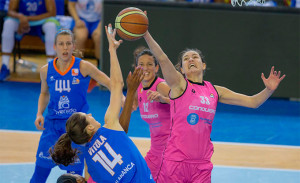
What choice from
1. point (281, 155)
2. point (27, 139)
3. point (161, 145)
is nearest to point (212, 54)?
point (281, 155)

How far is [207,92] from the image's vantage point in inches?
182

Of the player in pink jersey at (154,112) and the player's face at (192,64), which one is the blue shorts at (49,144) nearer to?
the player in pink jersey at (154,112)

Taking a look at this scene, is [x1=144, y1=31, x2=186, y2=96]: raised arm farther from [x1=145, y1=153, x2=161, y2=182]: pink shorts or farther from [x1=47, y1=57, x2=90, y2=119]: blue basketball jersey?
[x1=47, y1=57, x2=90, y2=119]: blue basketball jersey

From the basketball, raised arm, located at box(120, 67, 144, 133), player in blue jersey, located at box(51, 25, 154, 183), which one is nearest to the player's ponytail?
player in blue jersey, located at box(51, 25, 154, 183)

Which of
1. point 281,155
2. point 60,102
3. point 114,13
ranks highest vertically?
point 114,13

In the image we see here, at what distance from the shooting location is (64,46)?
5.29 meters

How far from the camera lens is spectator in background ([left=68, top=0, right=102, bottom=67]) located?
11375mm

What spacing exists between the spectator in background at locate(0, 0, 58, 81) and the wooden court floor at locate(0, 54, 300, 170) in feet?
11.9

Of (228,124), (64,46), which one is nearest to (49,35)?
(228,124)

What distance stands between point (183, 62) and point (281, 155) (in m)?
3.16

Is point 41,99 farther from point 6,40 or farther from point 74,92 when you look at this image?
point 6,40

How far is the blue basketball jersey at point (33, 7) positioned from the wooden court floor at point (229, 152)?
4.13 meters

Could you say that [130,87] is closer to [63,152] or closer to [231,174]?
[63,152]

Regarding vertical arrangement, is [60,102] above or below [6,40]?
below
